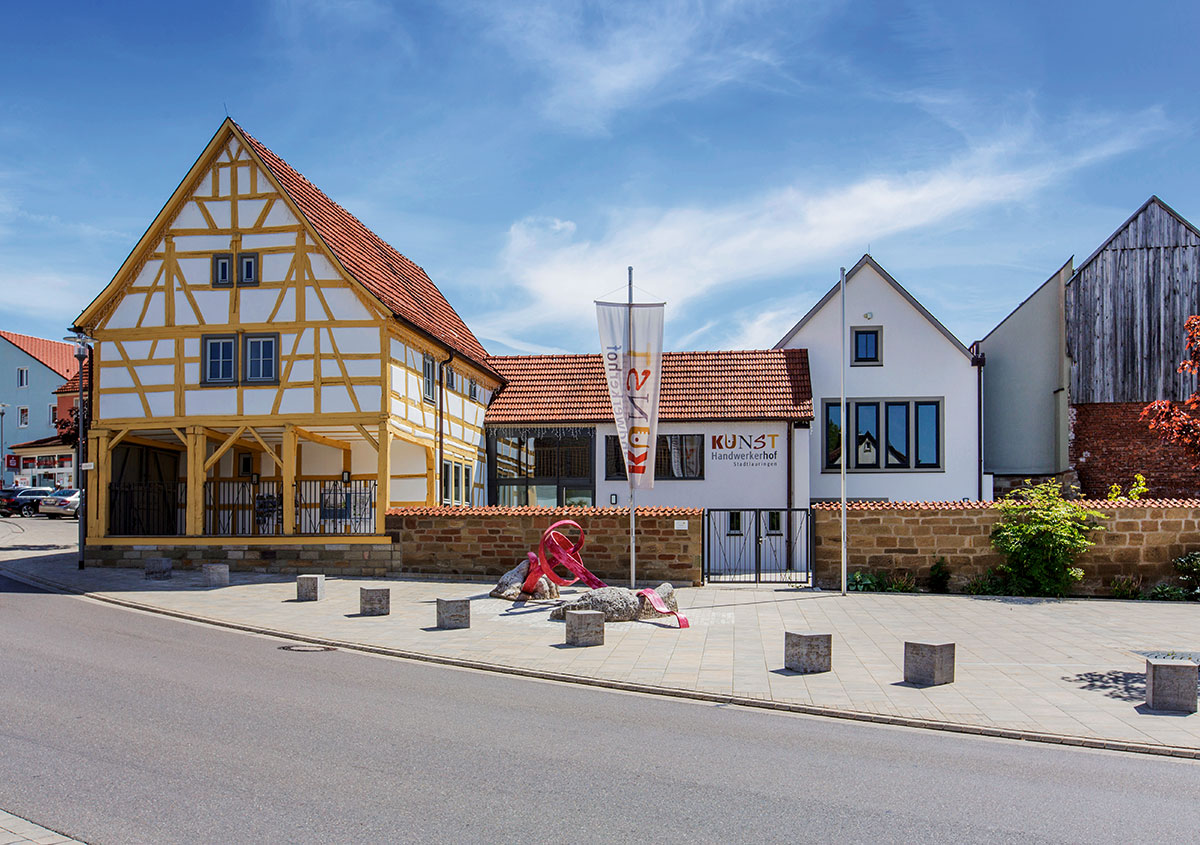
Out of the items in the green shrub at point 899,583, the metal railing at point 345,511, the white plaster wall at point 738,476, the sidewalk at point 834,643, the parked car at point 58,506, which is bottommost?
the sidewalk at point 834,643

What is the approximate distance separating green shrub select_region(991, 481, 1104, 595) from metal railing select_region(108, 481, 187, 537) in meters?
18.3

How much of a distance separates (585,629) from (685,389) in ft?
57.6

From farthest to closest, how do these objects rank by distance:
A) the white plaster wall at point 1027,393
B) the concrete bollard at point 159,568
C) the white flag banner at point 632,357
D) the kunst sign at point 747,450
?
1. the white plaster wall at point 1027,393
2. the kunst sign at point 747,450
3. the concrete bollard at point 159,568
4. the white flag banner at point 632,357

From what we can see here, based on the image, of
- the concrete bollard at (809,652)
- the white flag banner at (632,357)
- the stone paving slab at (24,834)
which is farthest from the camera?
the white flag banner at (632,357)

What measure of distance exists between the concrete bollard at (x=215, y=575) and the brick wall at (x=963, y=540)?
11871 mm

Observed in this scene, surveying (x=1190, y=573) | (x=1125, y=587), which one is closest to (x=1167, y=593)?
(x=1190, y=573)

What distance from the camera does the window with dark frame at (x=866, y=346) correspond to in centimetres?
3039

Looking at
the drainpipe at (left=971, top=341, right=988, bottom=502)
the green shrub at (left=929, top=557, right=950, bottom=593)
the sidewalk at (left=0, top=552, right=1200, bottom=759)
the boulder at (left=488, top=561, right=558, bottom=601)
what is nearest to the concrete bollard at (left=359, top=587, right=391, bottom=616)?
the sidewalk at (left=0, top=552, right=1200, bottom=759)

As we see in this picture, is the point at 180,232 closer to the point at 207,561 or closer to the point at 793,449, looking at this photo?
the point at 207,561

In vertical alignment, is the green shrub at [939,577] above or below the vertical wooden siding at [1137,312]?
below

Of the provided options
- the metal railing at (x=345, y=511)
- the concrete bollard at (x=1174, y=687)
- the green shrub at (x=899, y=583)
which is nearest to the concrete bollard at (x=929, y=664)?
the concrete bollard at (x=1174, y=687)

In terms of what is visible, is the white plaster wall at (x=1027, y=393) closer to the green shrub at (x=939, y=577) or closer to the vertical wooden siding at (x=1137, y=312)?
the vertical wooden siding at (x=1137, y=312)

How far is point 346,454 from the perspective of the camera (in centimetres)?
2812

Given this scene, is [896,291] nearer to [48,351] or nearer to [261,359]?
[261,359]
